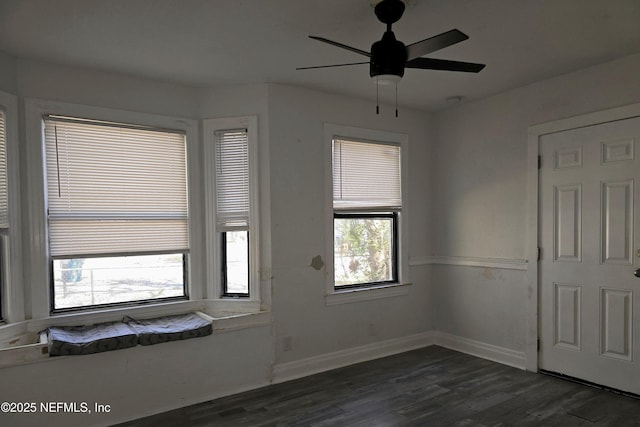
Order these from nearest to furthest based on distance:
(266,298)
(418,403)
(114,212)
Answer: (418,403) → (114,212) → (266,298)

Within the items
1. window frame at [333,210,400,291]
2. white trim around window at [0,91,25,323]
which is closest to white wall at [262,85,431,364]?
window frame at [333,210,400,291]

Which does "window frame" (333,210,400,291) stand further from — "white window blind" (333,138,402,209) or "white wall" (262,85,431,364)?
"white wall" (262,85,431,364)

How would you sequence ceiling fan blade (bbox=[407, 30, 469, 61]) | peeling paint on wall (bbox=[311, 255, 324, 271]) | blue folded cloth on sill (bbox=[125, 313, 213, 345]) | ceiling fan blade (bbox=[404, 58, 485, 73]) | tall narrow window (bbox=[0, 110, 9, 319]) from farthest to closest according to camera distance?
peeling paint on wall (bbox=[311, 255, 324, 271]), blue folded cloth on sill (bbox=[125, 313, 213, 345]), tall narrow window (bbox=[0, 110, 9, 319]), ceiling fan blade (bbox=[404, 58, 485, 73]), ceiling fan blade (bbox=[407, 30, 469, 61])

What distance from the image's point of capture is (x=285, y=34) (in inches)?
106

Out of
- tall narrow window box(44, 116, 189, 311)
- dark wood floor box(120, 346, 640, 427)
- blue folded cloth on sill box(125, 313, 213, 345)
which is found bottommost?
dark wood floor box(120, 346, 640, 427)

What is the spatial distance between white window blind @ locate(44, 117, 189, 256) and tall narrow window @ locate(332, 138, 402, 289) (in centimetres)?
151

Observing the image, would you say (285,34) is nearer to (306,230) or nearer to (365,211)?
(306,230)

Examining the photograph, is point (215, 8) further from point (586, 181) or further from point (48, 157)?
point (586, 181)

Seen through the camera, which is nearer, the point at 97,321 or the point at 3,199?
the point at 3,199

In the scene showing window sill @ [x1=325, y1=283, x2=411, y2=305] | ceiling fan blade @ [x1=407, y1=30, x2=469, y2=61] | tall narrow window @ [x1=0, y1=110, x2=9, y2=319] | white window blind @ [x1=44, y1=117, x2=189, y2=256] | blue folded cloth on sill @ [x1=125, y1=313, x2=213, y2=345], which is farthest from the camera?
window sill @ [x1=325, y1=283, x2=411, y2=305]

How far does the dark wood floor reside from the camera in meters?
2.90

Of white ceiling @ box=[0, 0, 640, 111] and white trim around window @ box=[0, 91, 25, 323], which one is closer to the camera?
white ceiling @ box=[0, 0, 640, 111]

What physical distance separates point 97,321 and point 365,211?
2.63 m

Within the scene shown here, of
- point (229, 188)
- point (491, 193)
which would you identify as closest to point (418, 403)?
point (491, 193)
